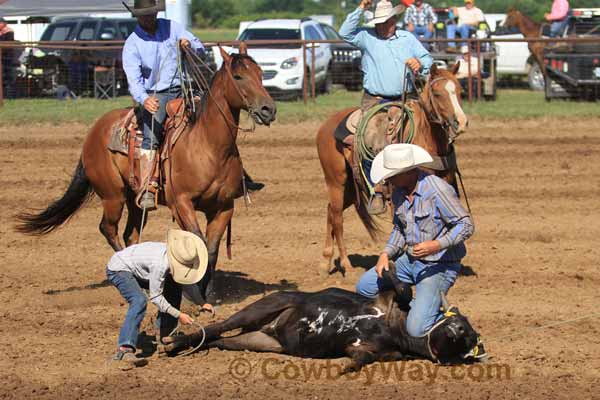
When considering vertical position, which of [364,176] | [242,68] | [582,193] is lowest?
[582,193]

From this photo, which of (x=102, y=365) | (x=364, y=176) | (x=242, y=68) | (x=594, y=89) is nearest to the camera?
(x=102, y=365)

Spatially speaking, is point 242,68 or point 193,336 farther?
point 242,68

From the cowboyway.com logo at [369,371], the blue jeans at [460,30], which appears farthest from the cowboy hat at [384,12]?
the blue jeans at [460,30]

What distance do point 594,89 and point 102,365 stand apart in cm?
1583

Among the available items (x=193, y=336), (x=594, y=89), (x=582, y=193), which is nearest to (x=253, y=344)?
(x=193, y=336)

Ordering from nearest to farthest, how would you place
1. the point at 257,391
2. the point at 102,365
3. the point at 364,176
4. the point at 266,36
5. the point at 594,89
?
the point at 257,391 < the point at 102,365 < the point at 364,176 < the point at 594,89 < the point at 266,36

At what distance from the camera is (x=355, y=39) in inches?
397

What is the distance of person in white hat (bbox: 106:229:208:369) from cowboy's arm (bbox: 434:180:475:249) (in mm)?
1637

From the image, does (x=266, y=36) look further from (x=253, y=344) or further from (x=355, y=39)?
(x=253, y=344)

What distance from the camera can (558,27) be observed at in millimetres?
22891

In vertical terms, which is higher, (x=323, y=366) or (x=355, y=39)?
(x=355, y=39)

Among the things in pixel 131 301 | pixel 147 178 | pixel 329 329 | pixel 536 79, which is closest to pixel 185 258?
pixel 131 301

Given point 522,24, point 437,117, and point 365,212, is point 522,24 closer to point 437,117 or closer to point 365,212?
point 365,212

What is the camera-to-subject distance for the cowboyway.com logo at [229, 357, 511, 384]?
6871 mm
